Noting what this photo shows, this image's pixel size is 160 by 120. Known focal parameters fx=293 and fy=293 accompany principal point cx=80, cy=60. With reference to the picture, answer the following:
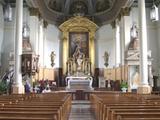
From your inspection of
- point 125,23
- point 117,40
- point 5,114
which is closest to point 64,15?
point 117,40

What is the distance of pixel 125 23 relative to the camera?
2086 cm

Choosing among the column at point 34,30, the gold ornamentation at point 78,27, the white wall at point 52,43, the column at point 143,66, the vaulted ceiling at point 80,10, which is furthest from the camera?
the gold ornamentation at point 78,27

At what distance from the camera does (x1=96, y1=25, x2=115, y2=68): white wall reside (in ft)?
84.2

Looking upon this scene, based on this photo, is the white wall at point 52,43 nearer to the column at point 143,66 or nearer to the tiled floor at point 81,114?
the column at point 143,66

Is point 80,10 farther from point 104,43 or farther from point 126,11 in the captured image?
point 126,11

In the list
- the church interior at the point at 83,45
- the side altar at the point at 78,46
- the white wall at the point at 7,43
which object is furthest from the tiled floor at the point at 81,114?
the side altar at the point at 78,46

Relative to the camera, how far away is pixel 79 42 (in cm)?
2631

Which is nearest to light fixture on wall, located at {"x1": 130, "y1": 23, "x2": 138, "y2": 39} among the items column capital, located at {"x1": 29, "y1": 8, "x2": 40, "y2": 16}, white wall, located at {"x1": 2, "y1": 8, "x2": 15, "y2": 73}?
column capital, located at {"x1": 29, "y1": 8, "x2": 40, "y2": 16}

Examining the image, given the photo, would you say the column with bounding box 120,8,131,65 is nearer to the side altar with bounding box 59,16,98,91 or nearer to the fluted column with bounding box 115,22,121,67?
the fluted column with bounding box 115,22,121,67

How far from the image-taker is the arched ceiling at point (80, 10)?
82.8 feet

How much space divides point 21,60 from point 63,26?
41.1ft

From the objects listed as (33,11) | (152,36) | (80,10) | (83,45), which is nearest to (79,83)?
(83,45)

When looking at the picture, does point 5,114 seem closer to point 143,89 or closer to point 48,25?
point 143,89

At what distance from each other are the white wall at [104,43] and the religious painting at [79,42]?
3.36 feet
